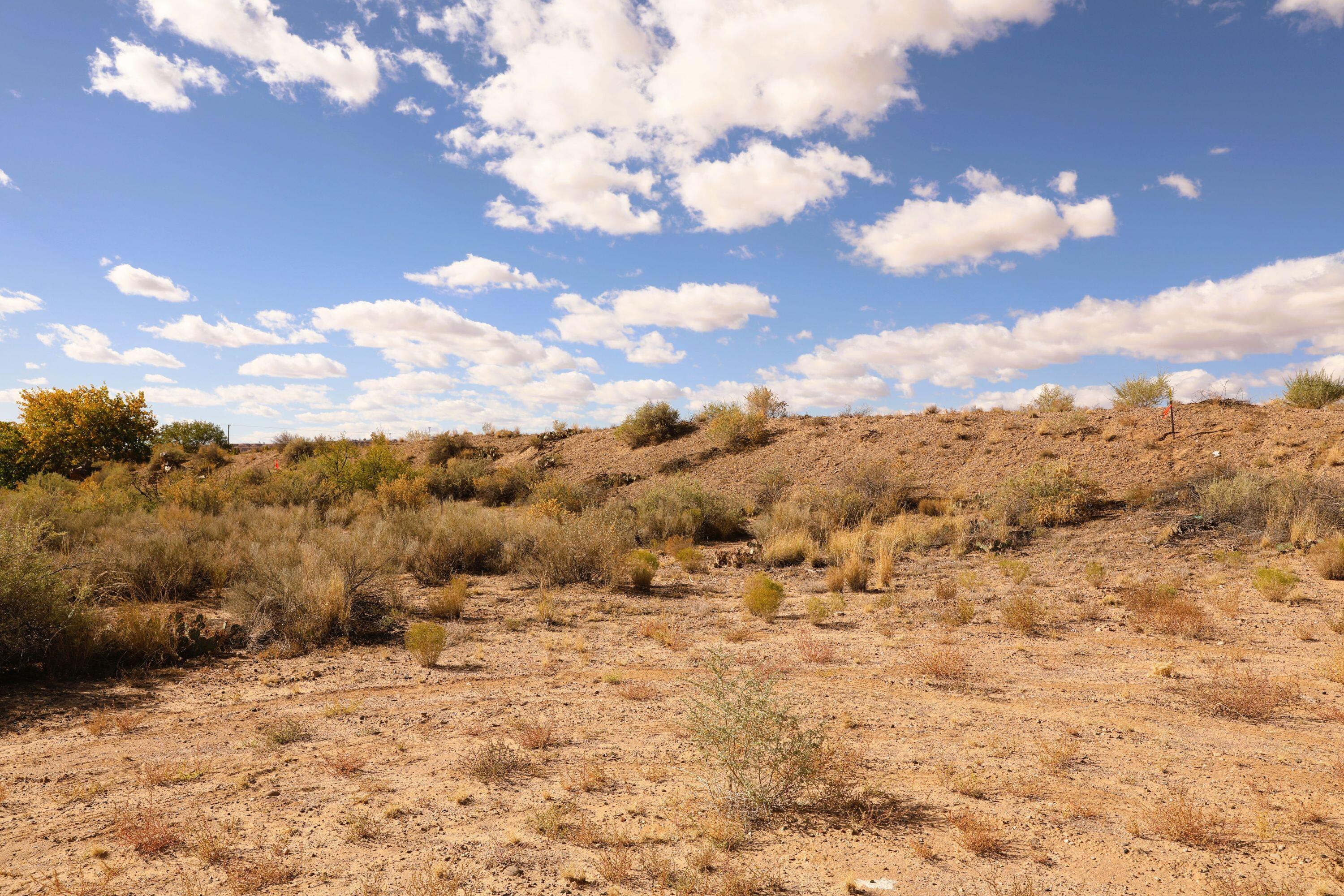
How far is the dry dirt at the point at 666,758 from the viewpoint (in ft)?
13.8

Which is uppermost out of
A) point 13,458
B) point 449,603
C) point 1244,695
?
point 13,458

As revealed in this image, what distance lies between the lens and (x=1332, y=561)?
38.0 ft

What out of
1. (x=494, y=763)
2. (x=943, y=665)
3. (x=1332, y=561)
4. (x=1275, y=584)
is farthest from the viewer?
(x=1332, y=561)

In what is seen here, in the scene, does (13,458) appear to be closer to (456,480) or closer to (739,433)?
(456,480)

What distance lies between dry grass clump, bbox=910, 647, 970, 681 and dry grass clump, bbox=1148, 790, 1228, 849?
3181 mm

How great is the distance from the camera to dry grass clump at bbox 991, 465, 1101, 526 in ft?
55.6

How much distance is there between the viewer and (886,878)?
412cm

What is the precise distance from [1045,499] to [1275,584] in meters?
6.70

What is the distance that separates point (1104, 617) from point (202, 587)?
49.5 feet

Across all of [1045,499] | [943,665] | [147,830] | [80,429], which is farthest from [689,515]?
[80,429]

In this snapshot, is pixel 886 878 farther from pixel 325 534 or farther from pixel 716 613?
pixel 325 534

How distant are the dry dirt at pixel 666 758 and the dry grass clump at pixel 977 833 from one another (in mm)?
64

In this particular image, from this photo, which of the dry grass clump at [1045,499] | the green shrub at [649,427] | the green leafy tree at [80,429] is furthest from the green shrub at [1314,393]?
the green leafy tree at [80,429]

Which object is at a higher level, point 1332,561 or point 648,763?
point 1332,561
